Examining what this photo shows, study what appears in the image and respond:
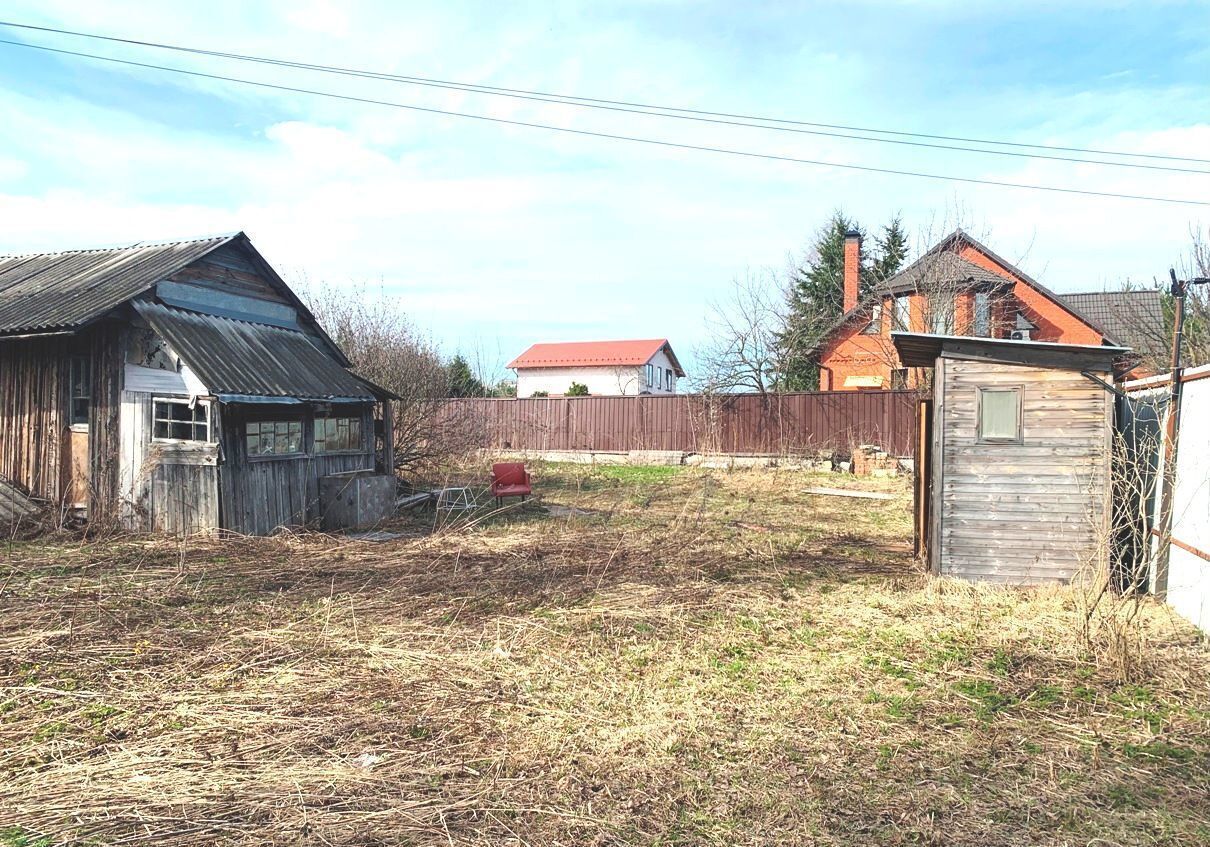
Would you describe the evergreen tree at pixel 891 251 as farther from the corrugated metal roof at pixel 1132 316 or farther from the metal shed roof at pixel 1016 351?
the metal shed roof at pixel 1016 351

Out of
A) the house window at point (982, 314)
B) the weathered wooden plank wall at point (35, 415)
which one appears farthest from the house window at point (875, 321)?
the weathered wooden plank wall at point (35, 415)

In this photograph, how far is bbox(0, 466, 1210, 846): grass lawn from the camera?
328 cm

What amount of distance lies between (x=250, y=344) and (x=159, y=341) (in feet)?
4.95

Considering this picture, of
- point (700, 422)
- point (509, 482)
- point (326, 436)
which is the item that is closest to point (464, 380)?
point (700, 422)

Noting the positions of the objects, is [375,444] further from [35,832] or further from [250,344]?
[35,832]

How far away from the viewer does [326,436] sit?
11.8 meters

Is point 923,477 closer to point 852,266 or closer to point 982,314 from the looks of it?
point 982,314

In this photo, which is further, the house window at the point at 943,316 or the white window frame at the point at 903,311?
the white window frame at the point at 903,311

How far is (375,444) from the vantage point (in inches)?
512

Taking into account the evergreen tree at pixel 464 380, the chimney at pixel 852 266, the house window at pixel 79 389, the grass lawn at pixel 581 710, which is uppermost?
the chimney at pixel 852 266

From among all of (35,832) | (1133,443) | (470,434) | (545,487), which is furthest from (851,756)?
(470,434)

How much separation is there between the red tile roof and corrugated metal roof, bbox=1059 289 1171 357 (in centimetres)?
2111

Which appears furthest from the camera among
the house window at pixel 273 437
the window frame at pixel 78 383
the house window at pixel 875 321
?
the house window at pixel 875 321

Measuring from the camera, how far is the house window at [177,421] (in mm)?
9898
